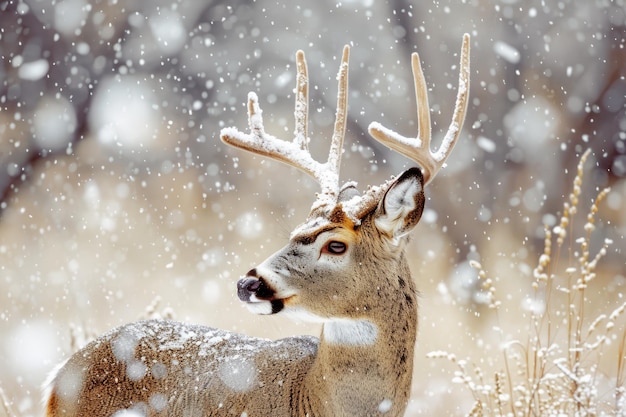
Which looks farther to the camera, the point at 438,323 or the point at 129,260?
the point at 129,260

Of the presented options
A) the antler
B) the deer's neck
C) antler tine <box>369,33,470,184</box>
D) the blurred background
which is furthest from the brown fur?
the blurred background

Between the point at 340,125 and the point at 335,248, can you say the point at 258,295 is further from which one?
the point at 340,125

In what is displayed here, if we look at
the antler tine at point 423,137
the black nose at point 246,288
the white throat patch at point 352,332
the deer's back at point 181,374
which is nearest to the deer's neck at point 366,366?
the white throat patch at point 352,332

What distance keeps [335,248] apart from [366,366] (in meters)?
0.43

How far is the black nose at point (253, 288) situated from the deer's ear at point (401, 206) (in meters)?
0.49

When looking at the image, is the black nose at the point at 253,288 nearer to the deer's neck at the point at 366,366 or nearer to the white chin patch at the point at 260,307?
the white chin patch at the point at 260,307

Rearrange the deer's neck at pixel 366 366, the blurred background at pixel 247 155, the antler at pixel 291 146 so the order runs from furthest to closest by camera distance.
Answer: the blurred background at pixel 247 155 → the antler at pixel 291 146 → the deer's neck at pixel 366 366

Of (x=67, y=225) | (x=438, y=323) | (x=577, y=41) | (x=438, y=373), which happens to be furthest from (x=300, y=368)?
(x=577, y=41)

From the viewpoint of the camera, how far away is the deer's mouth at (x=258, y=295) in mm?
3123

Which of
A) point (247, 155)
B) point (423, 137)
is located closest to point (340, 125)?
point (423, 137)

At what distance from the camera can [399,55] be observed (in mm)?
9578

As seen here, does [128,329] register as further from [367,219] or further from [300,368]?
[367,219]

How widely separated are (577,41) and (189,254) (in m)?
4.41

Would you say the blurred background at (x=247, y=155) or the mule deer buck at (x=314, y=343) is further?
the blurred background at (x=247, y=155)
